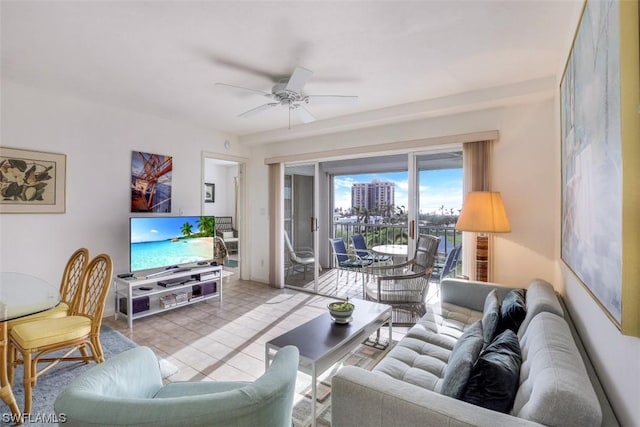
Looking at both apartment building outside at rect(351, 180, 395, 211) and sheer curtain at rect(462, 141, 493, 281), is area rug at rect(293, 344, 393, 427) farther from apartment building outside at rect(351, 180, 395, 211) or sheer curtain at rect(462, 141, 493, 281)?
apartment building outside at rect(351, 180, 395, 211)

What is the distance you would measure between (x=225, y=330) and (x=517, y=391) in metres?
2.87

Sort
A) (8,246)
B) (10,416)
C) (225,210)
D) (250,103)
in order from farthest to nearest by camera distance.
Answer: (225,210) < (250,103) < (8,246) < (10,416)

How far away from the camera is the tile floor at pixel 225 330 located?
254 centimetres

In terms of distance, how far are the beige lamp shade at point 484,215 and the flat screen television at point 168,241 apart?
330cm

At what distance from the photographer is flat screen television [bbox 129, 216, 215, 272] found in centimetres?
355

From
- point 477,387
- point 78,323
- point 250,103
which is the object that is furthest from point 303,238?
point 477,387

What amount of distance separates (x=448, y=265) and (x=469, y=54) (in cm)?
A: 224

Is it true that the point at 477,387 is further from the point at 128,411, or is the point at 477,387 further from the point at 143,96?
the point at 143,96

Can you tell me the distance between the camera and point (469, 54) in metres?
2.43

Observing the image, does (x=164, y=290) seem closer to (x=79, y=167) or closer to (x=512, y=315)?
(x=79, y=167)

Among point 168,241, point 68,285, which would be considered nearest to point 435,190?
point 168,241

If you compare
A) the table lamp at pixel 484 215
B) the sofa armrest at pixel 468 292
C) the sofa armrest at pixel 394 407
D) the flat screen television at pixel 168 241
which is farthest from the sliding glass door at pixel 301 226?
the sofa armrest at pixel 394 407

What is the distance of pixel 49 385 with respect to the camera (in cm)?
222

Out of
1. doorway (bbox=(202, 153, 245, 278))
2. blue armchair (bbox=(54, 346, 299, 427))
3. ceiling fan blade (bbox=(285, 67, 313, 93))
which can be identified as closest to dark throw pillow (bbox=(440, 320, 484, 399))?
blue armchair (bbox=(54, 346, 299, 427))
